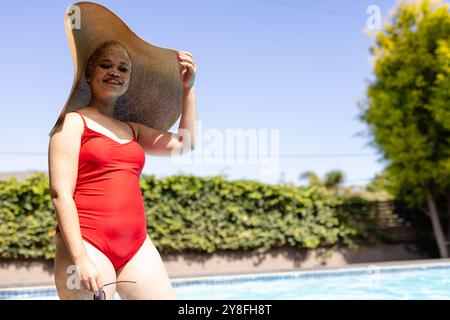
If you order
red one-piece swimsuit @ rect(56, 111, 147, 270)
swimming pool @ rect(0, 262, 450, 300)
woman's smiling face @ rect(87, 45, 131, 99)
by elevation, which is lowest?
swimming pool @ rect(0, 262, 450, 300)

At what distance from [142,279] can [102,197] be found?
38cm

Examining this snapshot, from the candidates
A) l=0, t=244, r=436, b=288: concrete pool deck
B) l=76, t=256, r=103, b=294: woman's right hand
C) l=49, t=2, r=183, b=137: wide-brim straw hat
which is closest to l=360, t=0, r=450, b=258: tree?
l=0, t=244, r=436, b=288: concrete pool deck

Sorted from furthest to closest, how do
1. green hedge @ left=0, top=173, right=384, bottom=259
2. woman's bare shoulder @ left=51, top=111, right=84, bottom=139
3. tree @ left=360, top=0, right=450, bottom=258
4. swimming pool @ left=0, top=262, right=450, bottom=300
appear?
tree @ left=360, top=0, right=450, bottom=258
green hedge @ left=0, top=173, right=384, bottom=259
swimming pool @ left=0, top=262, right=450, bottom=300
woman's bare shoulder @ left=51, top=111, right=84, bottom=139

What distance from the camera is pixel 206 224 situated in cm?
1180

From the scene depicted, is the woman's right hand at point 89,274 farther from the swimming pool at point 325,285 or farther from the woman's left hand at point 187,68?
the swimming pool at point 325,285

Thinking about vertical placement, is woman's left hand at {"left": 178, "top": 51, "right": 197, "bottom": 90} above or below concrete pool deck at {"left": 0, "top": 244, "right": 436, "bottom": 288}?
above

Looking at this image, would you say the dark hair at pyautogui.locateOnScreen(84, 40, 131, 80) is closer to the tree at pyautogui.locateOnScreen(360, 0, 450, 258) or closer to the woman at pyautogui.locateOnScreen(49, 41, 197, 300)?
the woman at pyautogui.locateOnScreen(49, 41, 197, 300)

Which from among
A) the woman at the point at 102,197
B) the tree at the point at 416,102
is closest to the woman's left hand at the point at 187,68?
the woman at the point at 102,197

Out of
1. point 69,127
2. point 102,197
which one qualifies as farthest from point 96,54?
point 102,197

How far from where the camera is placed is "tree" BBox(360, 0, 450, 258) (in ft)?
41.8

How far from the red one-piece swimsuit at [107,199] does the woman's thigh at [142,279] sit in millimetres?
33

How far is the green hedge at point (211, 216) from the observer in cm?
1054

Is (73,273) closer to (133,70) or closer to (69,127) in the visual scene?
(69,127)
